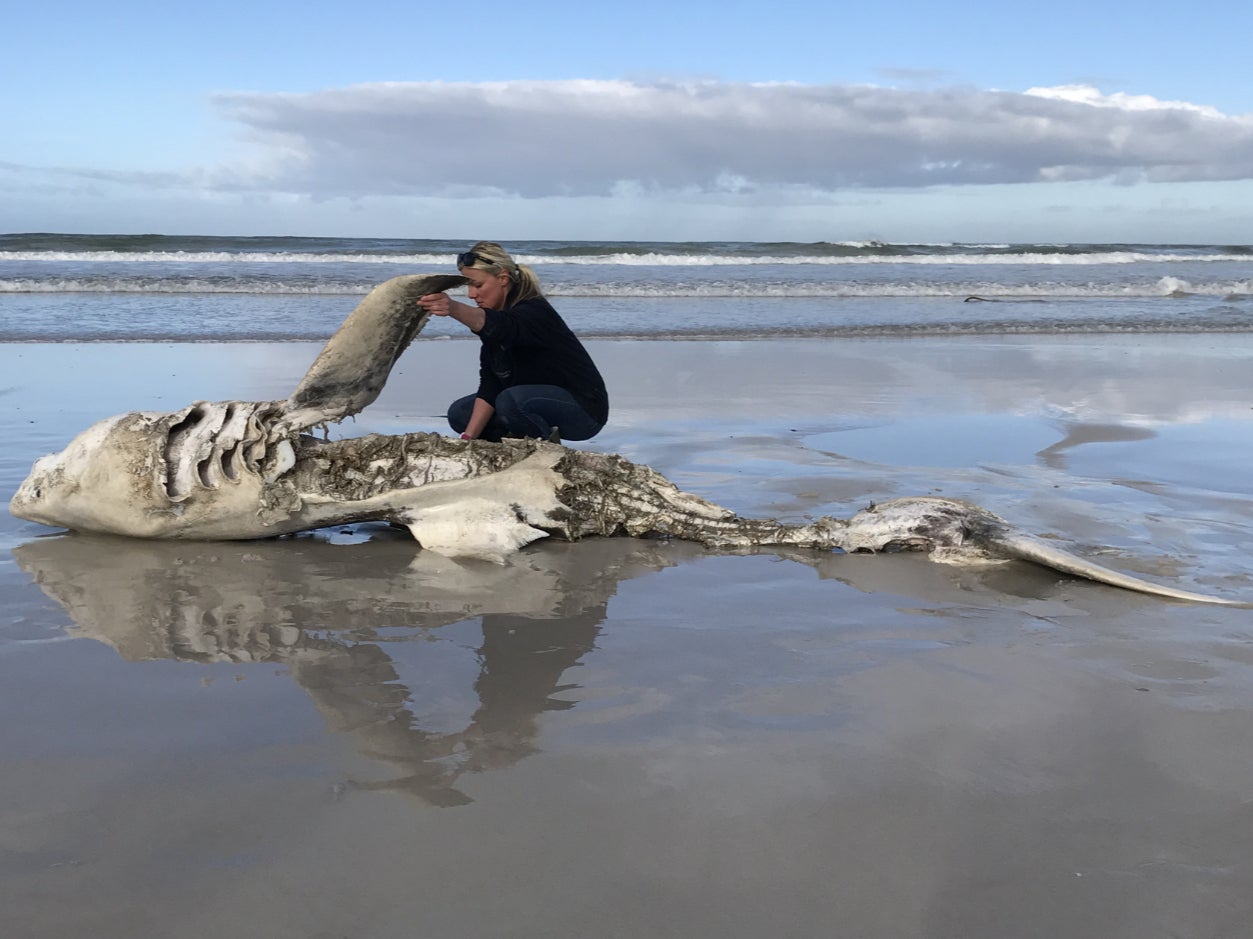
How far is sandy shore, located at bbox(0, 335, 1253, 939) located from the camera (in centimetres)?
213

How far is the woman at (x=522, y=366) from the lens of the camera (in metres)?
5.25

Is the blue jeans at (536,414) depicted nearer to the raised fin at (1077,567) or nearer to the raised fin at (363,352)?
the raised fin at (363,352)

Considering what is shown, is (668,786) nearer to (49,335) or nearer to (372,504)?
(372,504)

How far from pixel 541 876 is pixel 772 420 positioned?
6.22m

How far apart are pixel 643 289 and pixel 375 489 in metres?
17.6

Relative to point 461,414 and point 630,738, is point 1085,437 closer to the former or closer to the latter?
point 461,414

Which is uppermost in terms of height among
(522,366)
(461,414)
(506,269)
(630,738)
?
(506,269)

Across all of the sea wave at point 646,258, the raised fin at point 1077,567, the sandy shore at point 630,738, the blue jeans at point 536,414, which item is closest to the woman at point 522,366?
the blue jeans at point 536,414

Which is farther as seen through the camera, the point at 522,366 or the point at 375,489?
the point at 522,366

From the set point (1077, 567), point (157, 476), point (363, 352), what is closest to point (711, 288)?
point (363, 352)

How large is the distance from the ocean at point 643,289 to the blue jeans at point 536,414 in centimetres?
862

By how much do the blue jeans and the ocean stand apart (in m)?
8.62

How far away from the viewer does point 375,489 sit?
4.79 meters

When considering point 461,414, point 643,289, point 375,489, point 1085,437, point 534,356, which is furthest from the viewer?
point 643,289
